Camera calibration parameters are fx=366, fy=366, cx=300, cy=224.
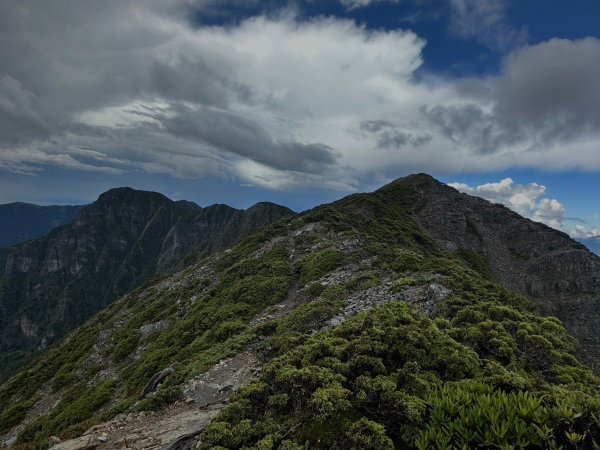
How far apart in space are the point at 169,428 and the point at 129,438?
1.58 meters

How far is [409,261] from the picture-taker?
1405 inches

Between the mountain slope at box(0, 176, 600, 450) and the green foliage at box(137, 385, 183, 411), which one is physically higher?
the mountain slope at box(0, 176, 600, 450)

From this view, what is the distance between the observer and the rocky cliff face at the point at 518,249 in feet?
271

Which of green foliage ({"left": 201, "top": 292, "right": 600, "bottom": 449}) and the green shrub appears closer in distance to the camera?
green foliage ({"left": 201, "top": 292, "right": 600, "bottom": 449})

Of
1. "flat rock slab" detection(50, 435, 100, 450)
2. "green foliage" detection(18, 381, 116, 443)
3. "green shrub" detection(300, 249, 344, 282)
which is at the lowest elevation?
"green foliage" detection(18, 381, 116, 443)

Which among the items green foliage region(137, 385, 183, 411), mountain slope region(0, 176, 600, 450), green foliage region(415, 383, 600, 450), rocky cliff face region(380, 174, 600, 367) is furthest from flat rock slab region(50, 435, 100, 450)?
rocky cliff face region(380, 174, 600, 367)

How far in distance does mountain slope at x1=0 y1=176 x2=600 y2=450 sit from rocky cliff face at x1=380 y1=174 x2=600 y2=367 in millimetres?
54634

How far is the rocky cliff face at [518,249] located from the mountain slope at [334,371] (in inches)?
2151

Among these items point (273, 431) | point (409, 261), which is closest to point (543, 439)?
point (273, 431)

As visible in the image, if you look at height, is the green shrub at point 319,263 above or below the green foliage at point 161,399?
above

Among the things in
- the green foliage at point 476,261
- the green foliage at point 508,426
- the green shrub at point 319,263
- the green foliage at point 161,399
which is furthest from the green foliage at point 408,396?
the green foliage at point 476,261

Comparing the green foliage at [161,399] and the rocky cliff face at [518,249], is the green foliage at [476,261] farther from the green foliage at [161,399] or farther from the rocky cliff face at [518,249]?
the green foliage at [161,399]

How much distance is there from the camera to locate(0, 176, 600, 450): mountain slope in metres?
9.64

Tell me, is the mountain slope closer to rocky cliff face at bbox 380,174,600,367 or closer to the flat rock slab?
the flat rock slab
